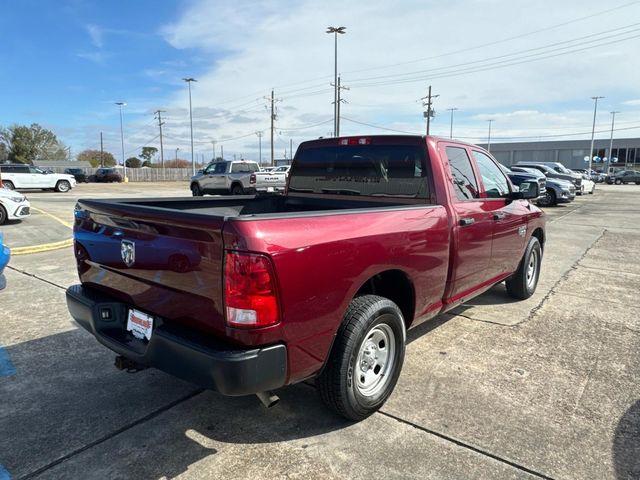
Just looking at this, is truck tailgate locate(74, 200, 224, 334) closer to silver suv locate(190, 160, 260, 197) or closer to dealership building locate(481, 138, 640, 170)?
silver suv locate(190, 160, 260, 197)

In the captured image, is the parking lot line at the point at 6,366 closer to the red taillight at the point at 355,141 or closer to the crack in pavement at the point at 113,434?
the crack in pavement at the point at 113,434

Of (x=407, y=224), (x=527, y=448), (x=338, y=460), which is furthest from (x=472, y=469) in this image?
(x=407, y=224)

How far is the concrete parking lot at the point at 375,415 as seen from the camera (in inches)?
101

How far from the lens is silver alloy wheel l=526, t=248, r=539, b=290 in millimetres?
5727

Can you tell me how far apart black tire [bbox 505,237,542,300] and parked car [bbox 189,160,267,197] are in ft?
57.4

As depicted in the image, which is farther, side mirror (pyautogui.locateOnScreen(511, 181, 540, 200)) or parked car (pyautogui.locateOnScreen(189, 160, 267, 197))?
parked car (pyautogui.locateOnScreen(189, 160, 267, 197))

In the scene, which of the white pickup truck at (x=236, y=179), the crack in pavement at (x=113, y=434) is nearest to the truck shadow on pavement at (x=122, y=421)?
the crack in pavement at (x=113, y=434)

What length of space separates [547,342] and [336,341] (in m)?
2.63

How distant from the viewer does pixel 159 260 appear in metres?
2.57

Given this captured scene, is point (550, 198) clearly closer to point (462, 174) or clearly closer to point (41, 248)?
point (462, 174)

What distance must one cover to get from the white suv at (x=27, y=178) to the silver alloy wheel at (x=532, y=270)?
27684 mm

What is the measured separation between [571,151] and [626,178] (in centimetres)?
3820

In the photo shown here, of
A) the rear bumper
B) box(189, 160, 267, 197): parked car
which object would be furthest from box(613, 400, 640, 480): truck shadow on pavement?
box(189, 160, 267, 197): parked car

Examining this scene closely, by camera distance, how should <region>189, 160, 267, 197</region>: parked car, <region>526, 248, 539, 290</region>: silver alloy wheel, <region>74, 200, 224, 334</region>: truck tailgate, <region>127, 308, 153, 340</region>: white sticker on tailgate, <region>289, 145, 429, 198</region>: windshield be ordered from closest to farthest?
<region>74, 200, 224, 334</region>: truck tailgate < <region>127, 308, 153, 340</region>: white sticker on tailgate < <region>289, 145, 429, 198</region>: windshield < <region>526, 248, 539, 290</region>: silver alloy wheel < <region>189, 160, 267, 197</region>: parked car
